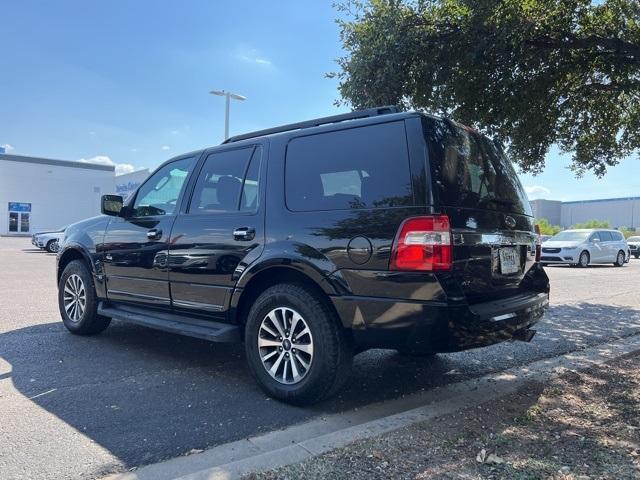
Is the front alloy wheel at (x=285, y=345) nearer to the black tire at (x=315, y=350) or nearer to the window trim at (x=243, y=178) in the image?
the black tire at (x=315, y=350)

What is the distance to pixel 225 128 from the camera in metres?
23.5

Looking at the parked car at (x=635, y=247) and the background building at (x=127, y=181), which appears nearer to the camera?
the parked car at (x=635, y=247)

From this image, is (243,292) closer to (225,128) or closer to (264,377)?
(264,377)

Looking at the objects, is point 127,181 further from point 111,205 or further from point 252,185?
point 252,185

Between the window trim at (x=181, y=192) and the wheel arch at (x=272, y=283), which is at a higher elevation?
the window trim at (x=181, y=192)

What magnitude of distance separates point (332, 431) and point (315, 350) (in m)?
0.54

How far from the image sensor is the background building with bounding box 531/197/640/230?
277ft

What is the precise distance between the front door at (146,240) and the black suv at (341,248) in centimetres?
3

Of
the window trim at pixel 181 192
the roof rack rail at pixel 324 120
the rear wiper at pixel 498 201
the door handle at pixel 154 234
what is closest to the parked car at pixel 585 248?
the rear wiper at pixel 498 201

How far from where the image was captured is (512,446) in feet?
9.94

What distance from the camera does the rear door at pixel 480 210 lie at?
11.0 ft

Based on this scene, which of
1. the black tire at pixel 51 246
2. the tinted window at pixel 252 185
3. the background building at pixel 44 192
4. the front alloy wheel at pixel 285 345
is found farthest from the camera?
the background building at pixel 44 192

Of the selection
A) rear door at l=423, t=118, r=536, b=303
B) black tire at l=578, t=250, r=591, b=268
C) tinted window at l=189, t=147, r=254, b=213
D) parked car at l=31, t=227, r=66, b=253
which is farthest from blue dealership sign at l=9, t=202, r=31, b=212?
rear door at l=423, t=118, r=536, b=303

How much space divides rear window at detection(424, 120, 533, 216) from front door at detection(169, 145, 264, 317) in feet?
4.68
